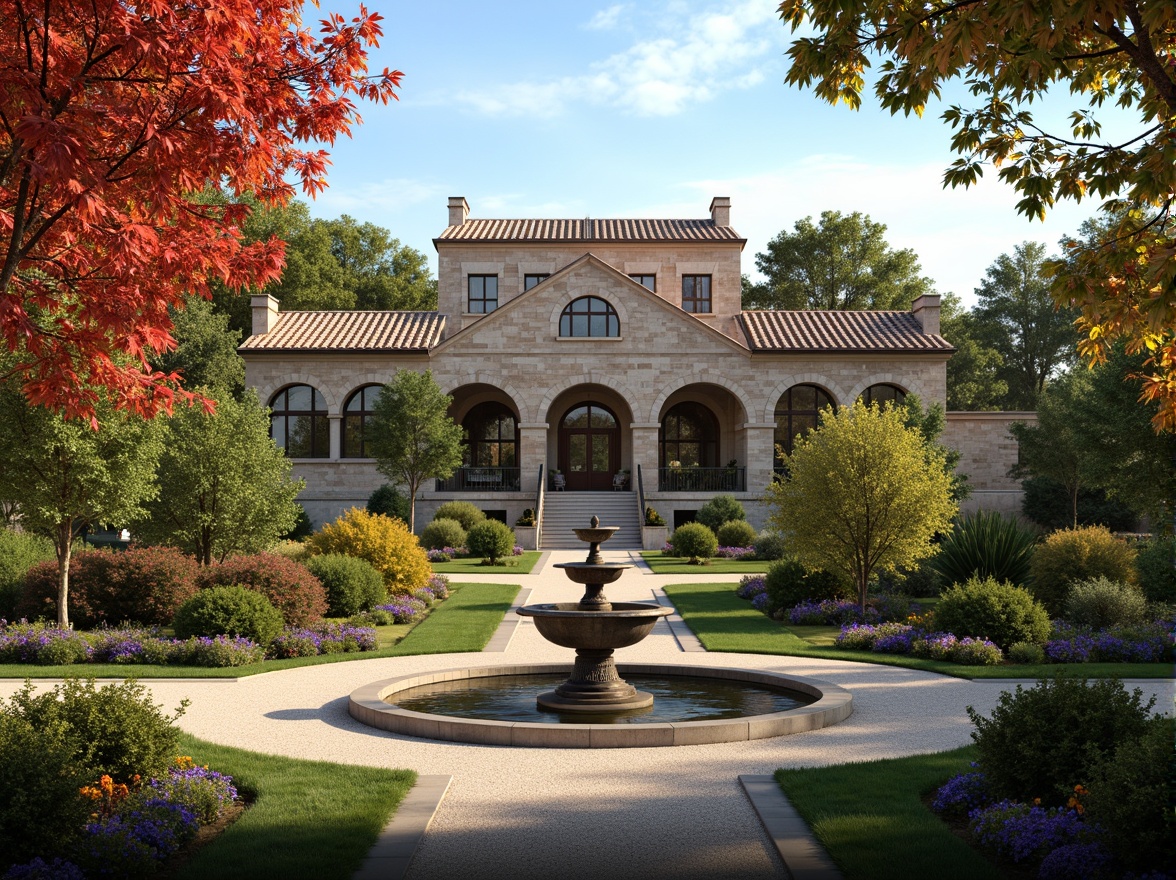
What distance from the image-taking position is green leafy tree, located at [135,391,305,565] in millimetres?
19172

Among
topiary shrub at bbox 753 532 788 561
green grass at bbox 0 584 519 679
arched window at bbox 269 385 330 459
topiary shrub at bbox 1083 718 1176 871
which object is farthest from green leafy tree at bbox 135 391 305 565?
arched window at bbox 269 385 330 459

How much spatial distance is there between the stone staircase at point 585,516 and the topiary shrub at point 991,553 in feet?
52.3

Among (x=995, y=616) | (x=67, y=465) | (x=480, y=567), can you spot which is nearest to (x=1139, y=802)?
(x=995, y=616)

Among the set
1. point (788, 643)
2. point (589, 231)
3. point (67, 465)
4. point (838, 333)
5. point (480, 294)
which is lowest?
point (788, 643)

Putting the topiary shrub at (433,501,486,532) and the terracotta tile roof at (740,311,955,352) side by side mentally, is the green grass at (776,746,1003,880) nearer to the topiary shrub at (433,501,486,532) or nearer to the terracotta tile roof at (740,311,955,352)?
the topiary shrub at (433,501,486,532)

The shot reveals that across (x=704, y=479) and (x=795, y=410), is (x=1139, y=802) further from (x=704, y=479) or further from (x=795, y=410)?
(x=795, y=410)

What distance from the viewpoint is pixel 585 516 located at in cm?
3603

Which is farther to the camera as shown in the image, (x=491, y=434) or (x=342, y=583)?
(x=491, y=434)

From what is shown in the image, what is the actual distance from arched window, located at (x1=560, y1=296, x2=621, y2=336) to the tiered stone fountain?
27815 millimetres

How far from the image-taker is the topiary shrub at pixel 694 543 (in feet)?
97.5

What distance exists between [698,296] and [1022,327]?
32.3 metres

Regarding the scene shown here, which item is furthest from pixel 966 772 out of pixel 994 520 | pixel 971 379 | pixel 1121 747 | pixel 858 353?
pixel 971 379

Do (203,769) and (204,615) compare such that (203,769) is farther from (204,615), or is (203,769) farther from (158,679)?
(204,615)

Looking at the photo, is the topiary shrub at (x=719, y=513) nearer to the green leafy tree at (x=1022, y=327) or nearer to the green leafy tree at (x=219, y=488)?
the green leafy tree at (x=219, y=488)
